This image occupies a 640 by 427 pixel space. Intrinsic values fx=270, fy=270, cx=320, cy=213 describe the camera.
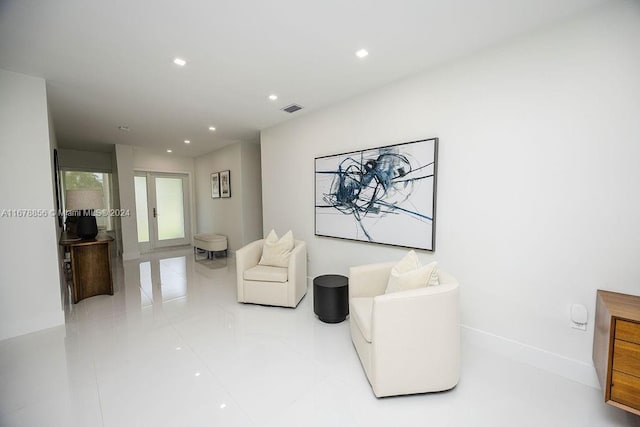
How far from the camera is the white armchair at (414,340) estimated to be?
1782 mm

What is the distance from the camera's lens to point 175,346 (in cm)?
248

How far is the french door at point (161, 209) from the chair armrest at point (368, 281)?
256 inches

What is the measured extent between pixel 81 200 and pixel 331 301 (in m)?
3.31

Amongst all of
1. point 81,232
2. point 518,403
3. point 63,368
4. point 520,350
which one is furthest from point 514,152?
point 81,232

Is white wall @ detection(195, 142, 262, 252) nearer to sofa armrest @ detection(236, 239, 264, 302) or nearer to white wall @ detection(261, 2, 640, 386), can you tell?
sofa armrest @ detection(236, 239, 264, 302)

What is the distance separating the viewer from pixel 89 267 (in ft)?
12.3

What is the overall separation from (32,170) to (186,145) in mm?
3637

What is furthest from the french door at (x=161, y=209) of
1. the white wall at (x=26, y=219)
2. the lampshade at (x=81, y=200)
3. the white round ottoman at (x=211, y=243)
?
the white wall at (x=26, y=219)

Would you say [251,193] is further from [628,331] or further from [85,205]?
[628,331]

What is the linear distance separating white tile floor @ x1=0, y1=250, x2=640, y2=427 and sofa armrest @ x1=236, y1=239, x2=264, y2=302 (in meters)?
0.44

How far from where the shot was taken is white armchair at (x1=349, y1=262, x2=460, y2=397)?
70.2 inches

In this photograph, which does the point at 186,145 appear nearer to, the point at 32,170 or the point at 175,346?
the point at 32,170

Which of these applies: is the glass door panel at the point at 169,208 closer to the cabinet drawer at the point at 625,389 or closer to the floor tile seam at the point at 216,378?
the floor tile seam at the point at 216,378

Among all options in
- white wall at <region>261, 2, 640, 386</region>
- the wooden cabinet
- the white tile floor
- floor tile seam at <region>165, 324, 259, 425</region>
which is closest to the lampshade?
the white tile floor
